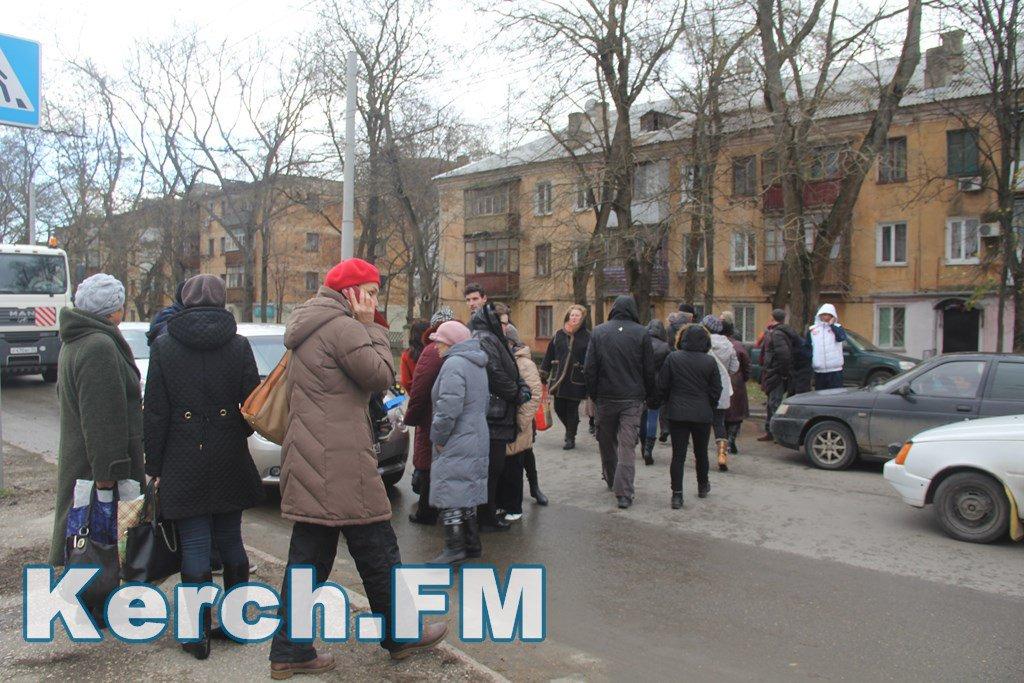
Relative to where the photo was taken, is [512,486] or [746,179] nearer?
[512,486]

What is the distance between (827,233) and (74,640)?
1600 centimetres

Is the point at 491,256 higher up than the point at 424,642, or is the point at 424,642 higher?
the point at 491,256

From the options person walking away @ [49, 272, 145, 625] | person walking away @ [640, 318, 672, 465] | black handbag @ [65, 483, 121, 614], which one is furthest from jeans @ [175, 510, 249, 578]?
person walking away @ [640, 318, 672, 465]

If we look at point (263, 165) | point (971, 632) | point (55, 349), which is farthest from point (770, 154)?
point (263, 165)

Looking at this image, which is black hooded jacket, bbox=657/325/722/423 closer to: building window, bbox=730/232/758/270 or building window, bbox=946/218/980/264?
building window, bbox=946/218/980/264

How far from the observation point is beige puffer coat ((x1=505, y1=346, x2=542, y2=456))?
6508 mm

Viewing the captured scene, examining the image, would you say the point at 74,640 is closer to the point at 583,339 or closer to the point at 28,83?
the point at 28,83

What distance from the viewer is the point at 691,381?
7.40 meters

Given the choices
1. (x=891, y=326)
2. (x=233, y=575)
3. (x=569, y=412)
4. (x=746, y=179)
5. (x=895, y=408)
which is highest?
(x=746, y=179)

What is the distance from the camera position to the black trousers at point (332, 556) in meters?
3.54

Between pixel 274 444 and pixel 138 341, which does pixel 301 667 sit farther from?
pixel 138 341

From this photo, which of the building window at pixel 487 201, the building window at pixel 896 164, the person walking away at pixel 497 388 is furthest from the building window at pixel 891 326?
the person walking away at pixel 497 388

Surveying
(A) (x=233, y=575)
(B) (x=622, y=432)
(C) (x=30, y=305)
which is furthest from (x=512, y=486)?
(C) (x=30, y=305)

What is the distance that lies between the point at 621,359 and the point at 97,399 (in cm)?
462
